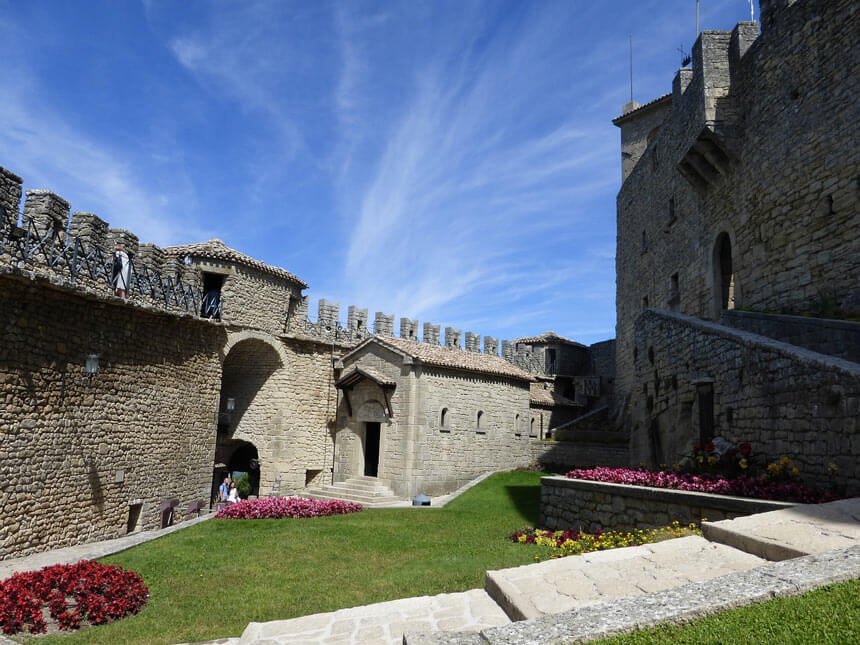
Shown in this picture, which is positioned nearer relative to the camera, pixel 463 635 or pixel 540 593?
pixel 463 635

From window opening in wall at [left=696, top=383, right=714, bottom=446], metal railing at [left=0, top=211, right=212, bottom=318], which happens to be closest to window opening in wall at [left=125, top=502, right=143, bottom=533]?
metal railing at [left=0, top=211, right=212, bottom=318]

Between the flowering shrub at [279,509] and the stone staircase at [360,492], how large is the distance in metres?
2.12

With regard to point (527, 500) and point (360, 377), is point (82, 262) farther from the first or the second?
point (527, 500)

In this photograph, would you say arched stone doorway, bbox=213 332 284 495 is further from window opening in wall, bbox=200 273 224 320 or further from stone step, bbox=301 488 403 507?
window opening in wall, bbox=200 273 224 320

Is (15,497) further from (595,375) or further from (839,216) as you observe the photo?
(595,375)

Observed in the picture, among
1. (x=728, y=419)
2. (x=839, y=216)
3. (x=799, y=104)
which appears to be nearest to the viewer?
(x=728, y=419)

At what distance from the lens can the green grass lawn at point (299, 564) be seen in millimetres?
7316

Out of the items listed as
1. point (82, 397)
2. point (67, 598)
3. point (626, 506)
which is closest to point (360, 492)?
point (82, 397)

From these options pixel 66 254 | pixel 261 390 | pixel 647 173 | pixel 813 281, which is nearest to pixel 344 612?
pixel 66 254

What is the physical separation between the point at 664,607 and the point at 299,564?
7767 mm

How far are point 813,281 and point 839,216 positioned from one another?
1433mm

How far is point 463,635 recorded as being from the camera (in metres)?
3.96

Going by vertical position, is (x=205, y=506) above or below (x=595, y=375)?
below

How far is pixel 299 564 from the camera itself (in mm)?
10195
